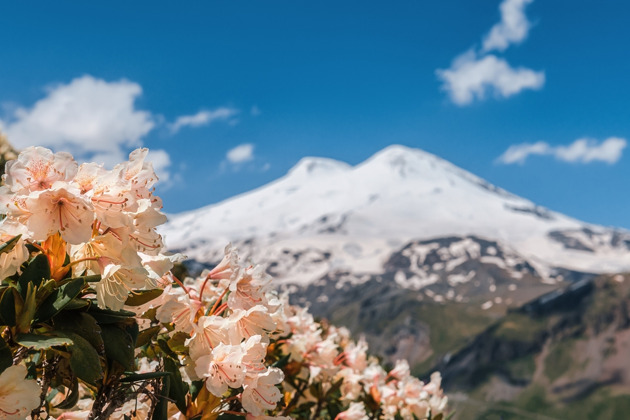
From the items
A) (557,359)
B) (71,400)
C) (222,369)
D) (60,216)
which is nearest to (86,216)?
(60,216)

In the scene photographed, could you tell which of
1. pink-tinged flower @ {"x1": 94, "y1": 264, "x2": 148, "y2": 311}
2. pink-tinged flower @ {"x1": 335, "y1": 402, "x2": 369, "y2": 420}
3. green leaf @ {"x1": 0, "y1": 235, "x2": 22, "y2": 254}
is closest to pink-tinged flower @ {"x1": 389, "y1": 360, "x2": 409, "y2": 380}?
pink-tinged flower @ {"x1": 335, "y1": 402, "x2": 369, "y2": 420}

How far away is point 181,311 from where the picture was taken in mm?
2553

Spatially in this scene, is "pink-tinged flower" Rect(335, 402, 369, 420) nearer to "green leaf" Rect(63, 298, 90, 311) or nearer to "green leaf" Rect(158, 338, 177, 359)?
Result: "green leaf" Rect(158, 338, 177, 359)

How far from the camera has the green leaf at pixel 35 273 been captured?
1992 millimetres

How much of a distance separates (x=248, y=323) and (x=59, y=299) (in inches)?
31.8

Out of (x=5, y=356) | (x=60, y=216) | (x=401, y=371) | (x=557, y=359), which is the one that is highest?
(x=557, y=359)

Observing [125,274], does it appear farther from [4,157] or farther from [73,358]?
Result: [4,157]

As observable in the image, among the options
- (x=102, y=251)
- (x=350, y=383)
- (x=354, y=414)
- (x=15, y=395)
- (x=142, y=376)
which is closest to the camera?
(x=15, y=395)

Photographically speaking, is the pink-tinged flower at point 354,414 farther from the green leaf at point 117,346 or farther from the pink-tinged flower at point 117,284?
the pink-tinged flower at point 117,284

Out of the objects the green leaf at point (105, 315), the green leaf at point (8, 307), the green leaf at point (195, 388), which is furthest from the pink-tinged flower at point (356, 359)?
the green leaf at point (8, 307)

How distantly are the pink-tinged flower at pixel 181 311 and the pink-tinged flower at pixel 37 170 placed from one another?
27.5 inches

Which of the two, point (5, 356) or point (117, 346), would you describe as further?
point (117, 346)

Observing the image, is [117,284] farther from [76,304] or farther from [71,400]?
[71,400]

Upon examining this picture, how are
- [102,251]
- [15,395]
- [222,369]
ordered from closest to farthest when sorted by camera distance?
[15,395], [102,251], [222,369]
